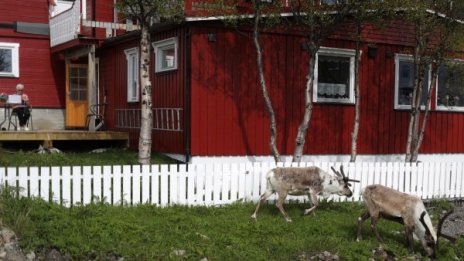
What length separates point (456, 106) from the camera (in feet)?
55.5

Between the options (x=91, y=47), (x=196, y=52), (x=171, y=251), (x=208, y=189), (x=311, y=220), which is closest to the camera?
(x=171, y=251)

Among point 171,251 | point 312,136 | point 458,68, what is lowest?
point 171,251

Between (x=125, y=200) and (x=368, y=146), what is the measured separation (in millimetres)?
8217

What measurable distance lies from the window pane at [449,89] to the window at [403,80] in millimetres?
705

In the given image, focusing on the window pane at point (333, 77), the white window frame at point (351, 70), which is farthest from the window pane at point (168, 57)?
the window pane at point (333, 77)

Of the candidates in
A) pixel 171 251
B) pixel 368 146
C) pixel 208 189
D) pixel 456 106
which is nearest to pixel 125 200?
pixel 208 189

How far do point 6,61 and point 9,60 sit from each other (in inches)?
4.3

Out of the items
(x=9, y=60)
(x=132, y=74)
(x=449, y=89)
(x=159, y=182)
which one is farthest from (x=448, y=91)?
(x=9, y=60)

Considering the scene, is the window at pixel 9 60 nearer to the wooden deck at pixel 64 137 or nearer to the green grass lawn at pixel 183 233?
the wooden deck at pixel 64 137

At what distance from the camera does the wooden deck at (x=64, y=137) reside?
543 inches

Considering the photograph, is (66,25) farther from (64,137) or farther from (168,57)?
(168,57)

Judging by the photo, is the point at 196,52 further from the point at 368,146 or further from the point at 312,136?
the point at 368,146

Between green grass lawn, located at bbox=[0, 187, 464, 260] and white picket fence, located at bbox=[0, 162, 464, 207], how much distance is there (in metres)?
0.30

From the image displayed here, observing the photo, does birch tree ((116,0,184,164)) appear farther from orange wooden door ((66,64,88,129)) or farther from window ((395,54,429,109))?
orange wooden door ((66,64,88,129))
